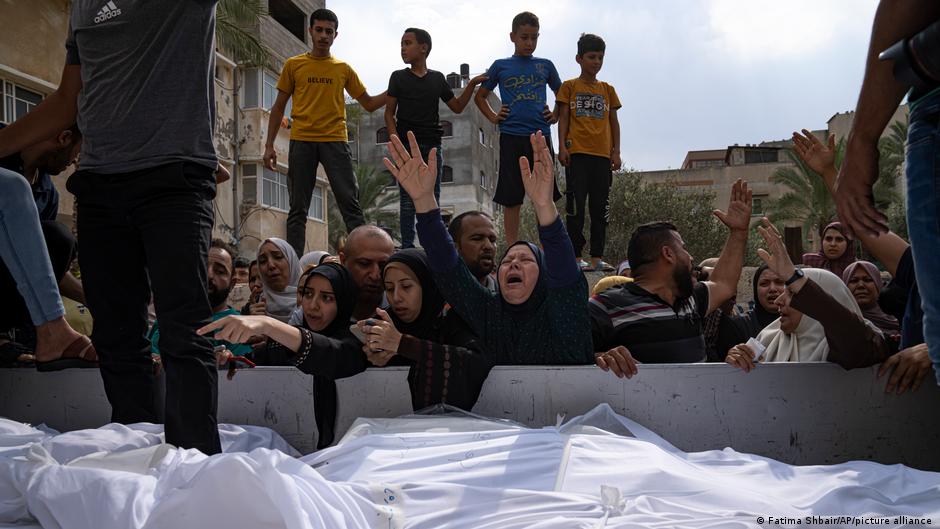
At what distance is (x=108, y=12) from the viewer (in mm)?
2676

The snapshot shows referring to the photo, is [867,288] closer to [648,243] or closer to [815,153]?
[815,153]

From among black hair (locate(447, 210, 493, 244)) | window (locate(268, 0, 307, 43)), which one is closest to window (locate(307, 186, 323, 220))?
window (locate(268, 0, 307, 43))

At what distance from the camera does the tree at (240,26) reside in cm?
1552

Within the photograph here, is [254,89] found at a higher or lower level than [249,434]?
higher

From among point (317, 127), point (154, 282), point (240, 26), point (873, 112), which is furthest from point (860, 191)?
point (240, 26)

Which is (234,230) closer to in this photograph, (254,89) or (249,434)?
(254,89)

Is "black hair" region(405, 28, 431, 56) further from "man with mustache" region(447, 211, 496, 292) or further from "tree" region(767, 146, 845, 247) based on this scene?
"tree" region(767, 146, 845, 247)

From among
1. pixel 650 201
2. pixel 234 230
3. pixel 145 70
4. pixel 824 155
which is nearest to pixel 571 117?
pixel 824 155

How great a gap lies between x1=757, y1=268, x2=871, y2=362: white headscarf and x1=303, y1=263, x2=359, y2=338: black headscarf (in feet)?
7.12

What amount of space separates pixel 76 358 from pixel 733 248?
3.40 metres

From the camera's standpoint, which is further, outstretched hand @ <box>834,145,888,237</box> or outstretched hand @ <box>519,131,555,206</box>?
outstretched hand @ <box>519,131,555,206</box>

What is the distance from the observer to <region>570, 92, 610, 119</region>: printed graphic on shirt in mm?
6523

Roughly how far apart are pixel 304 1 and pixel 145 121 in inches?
885

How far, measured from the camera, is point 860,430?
10.2ft
